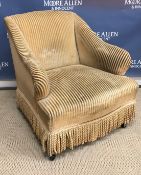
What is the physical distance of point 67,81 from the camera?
1725mm

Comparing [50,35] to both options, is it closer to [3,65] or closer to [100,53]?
[100,53]

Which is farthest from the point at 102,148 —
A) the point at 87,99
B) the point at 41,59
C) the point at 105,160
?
the point at 41,59

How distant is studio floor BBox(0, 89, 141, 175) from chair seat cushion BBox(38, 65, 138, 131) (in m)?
0.22

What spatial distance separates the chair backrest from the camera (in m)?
1.86

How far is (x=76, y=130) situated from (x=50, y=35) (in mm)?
694

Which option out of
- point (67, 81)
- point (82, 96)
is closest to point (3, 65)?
point (67, 81)

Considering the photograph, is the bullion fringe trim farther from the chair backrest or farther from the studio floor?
the chair backrest

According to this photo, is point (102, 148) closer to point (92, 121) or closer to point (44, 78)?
point (92, 121)

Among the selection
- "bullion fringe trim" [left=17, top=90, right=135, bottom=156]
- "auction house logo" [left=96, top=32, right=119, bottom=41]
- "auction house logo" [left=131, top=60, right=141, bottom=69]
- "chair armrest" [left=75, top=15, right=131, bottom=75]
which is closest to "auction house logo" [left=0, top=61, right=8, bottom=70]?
"bullion fringe trim" [left=17, top=90, right=135, bottom=156]

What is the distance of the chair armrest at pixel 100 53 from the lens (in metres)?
1.81

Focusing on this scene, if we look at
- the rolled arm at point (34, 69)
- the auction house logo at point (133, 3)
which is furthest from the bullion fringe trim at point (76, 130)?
the auction house logo at point (133, 3)

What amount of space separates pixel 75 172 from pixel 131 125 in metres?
0.59

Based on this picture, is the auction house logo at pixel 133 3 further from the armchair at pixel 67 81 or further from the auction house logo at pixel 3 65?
the auction house logo at pixel 3 65

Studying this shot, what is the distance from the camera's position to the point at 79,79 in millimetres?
1753
